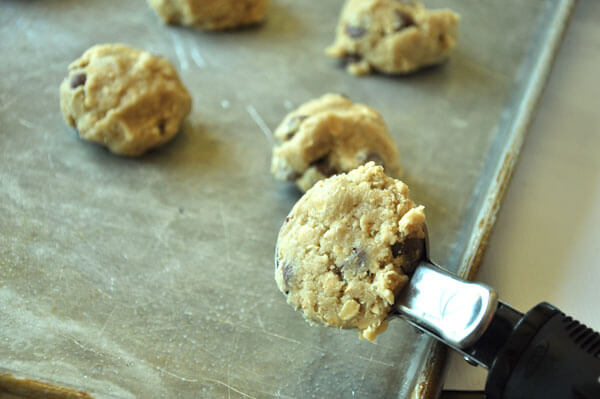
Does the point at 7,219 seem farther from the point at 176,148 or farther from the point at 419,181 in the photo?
the point at 419,181

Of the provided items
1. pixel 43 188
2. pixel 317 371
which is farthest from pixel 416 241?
pixel 43 188

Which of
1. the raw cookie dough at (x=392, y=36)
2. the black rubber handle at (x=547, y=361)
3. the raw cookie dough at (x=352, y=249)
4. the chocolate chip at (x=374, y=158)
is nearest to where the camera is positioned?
the black rubber handle at (x=547, y=361)

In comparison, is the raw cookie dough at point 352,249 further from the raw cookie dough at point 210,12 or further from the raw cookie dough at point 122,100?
the raw cookie dough at point 210,12

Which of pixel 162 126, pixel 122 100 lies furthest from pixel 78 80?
pixel 162 126

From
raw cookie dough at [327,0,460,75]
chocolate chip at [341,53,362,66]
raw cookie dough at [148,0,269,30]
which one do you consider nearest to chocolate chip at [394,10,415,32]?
raw cookie dough at [327,0,460,75]

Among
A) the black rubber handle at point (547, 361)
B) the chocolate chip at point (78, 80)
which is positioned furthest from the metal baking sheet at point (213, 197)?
the black rubber handle at point (547, 361)

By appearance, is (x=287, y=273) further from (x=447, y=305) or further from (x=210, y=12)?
(x=210, y=12)
